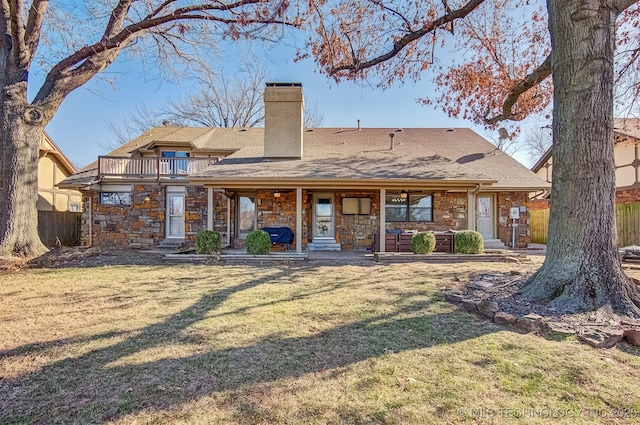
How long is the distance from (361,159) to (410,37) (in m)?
4.27

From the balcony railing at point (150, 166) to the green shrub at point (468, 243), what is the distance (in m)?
9.00

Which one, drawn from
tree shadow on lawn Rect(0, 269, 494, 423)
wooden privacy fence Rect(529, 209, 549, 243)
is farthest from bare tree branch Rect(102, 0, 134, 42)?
wooden privacy fence Rect(529, 209, 549, 243)

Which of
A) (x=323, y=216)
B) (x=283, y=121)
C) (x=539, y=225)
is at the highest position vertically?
(x=283, y=121)

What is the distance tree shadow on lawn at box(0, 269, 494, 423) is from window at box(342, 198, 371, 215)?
24.7 ft

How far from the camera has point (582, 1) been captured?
449cm

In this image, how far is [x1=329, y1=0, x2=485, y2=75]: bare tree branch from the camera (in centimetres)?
732

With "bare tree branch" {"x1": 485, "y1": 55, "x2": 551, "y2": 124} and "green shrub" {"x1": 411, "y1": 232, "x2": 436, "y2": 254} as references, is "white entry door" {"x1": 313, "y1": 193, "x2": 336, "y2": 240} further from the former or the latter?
"bare tree branch" {"x1": 485, "y1": 55, "x2": 551, "y2": 124}

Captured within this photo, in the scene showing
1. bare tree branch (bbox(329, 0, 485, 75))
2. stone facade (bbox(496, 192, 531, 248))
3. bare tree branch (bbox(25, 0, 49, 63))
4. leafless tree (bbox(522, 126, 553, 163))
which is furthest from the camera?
leafless tree (bbox(522, 126, 553, 163))

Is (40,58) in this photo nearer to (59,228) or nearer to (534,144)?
(59,228)

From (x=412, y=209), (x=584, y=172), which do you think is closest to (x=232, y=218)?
(x=412, y=209)

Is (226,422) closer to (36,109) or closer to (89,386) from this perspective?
(89,386)

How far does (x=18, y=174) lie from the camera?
787 cm

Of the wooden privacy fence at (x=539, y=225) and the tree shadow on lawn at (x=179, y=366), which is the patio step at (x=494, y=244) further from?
the tree shadow on lawn at (x=179, y=366)

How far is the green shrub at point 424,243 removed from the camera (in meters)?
8.98
